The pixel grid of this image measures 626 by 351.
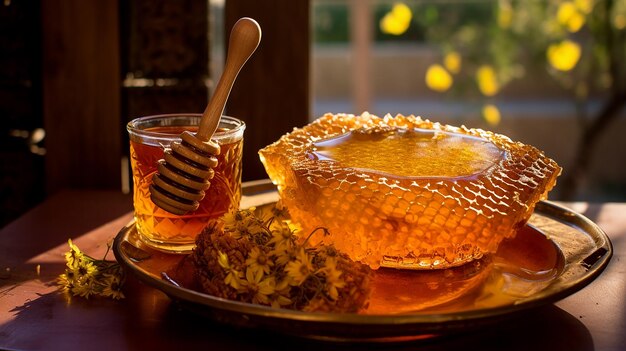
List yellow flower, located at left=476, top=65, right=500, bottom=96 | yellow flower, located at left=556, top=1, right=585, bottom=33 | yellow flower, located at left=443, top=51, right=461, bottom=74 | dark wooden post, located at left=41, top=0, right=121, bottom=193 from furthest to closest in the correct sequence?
yellow flower, located at left=443, top=51, right=461, bottom=74, yellow flower, located at left=476, top=65, right=500, bottom=96, yellow flower, located at left=556, top=1, right=585, bottom=33, dark wooden post, located at left=41, top=0, right=121, bottom=193

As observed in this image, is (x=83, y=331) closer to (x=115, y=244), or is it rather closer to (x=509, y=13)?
(x=115, y=244)

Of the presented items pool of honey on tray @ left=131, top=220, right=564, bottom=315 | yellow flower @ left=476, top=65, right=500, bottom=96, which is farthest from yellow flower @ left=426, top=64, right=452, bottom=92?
pool of honey on tray @ left=131, top=220, right=564, bottom=315

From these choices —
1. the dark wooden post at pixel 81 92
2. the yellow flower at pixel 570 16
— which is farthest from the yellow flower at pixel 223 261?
the yellow flower at pixel 570 16

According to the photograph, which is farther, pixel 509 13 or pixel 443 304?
pixel 509 13

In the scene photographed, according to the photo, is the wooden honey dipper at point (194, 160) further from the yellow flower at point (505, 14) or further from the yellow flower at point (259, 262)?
the yellow flower at point (505, 14)

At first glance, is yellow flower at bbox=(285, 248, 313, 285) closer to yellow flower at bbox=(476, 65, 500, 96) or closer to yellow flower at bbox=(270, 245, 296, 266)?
yellow flower at bbox=(270, 245, 296, 266)

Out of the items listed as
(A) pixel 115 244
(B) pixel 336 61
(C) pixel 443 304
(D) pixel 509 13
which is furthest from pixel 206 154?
(B) pixel 336 61
